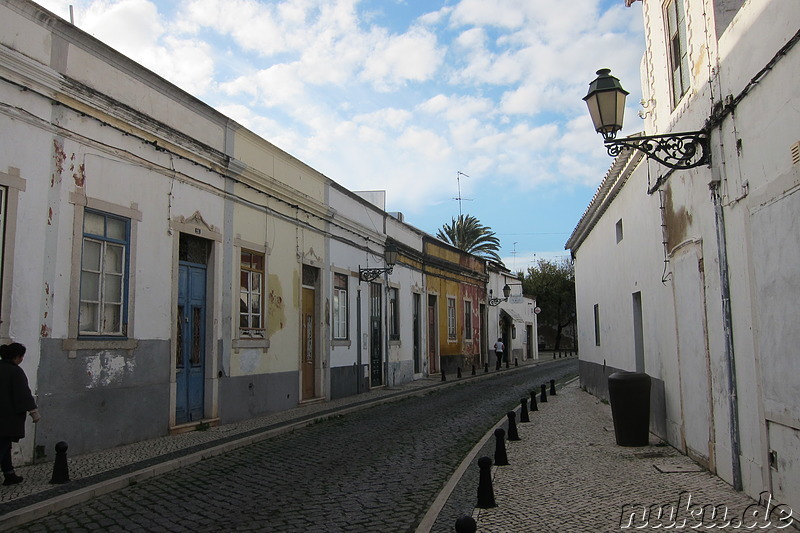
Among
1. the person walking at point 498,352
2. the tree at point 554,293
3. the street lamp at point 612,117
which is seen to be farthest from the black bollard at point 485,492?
the tree at point 554,293

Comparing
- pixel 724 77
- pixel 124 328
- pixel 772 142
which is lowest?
pixel 124 328

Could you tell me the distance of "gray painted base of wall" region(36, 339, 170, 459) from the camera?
8336 millimetres

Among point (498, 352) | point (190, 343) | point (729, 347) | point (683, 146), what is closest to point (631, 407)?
point (729, 347)

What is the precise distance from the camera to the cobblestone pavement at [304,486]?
19.5ft

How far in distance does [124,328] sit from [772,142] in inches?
340

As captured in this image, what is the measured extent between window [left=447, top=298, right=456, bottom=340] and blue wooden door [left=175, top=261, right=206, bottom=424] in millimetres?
17471

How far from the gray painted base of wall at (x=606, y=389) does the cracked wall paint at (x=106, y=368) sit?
8.01 meters

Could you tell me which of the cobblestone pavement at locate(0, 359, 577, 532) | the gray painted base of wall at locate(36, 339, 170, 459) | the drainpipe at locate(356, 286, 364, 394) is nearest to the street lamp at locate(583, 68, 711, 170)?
the cobblestone pavement at locate(0, 359, 577, 532)

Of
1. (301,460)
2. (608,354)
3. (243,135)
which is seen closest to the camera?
(301,460)

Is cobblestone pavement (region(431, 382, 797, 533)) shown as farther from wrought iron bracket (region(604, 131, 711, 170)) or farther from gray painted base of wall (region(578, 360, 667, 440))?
wrought iron bracket (region(604, 131, 711, 170))

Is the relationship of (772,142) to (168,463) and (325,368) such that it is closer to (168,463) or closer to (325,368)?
(168,463)

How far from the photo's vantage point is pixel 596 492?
695 cm

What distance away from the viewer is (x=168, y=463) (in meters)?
8.23

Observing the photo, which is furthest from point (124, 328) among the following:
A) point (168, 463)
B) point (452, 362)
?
point (452, 362)
